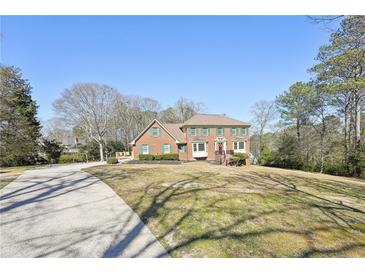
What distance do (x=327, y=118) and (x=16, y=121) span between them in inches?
1257

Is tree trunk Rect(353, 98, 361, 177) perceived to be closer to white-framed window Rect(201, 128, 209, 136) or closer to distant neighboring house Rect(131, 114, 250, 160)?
distant neighboring house Rect(131, 114, 250, 160)

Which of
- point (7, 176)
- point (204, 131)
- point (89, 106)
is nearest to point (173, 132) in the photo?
point (204, 131)

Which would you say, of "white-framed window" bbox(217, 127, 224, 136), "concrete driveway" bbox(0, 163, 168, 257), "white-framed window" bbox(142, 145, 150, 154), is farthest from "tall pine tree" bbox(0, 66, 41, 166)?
"white-framed window" bbox(217, 127, 224, 136)

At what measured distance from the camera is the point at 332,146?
60.4 ft

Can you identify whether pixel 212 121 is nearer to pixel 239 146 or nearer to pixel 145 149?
pixel 239 146

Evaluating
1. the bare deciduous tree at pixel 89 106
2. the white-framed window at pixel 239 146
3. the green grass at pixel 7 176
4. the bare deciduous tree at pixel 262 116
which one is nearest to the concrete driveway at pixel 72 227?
the green grass at pixel 7 176

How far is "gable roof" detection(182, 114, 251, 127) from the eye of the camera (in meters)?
23.4

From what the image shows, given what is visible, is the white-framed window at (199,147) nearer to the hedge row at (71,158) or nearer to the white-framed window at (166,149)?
the white-framed window at (166,149)

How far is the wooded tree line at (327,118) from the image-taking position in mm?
13430

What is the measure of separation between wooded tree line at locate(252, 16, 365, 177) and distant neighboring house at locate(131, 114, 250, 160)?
5.12m

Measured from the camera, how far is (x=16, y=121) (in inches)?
714
